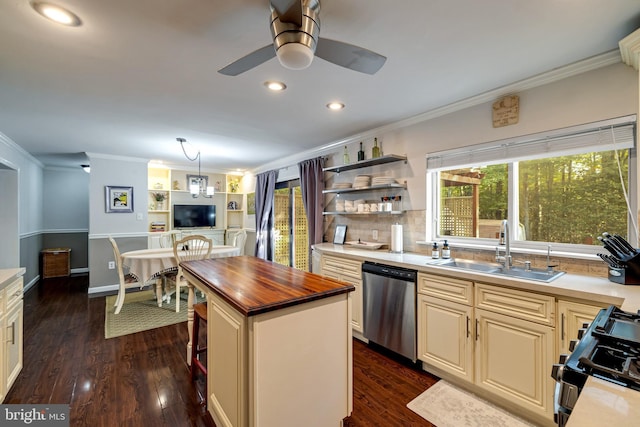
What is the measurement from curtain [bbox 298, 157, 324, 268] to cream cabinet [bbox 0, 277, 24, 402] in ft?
Answer: 9.93

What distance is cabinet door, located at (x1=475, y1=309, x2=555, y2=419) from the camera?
1.68 meters

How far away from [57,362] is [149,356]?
76cm

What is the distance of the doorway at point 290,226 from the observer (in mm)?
5199

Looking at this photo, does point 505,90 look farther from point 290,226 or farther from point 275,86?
point 290,226

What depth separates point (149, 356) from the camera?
262cm

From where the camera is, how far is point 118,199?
4.87 m

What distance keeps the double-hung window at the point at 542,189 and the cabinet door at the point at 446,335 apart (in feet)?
2.50

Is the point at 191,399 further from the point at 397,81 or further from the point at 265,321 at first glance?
the point at 397,81

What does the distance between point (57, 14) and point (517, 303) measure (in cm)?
310

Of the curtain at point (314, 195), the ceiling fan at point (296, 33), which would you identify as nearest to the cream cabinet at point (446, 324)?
the ceiling fan at point (296, 33)

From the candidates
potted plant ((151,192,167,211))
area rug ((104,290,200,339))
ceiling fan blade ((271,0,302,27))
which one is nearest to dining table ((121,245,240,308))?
area rug ((104,290,200,339))

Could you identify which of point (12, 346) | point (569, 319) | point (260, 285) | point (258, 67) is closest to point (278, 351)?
point (260, 285)

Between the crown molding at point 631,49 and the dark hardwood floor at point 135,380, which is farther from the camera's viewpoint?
the dark hardwood floor at point 135,380

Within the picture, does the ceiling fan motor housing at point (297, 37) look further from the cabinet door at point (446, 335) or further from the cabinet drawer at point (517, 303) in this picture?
the cabinet door at point (446, 335)
